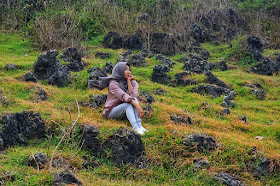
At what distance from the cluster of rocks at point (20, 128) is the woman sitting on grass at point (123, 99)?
1.33m

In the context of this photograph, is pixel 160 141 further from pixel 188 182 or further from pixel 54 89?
pixel 54 89

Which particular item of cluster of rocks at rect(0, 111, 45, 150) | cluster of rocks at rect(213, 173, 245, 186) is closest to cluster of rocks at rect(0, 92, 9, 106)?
cluster of rocks at rect(0, 111, 45, 150)

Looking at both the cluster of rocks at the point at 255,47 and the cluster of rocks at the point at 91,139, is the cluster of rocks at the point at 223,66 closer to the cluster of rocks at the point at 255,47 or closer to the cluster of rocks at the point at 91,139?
the cluster of rocks at the point at 255,47

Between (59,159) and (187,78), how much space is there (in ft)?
20.4

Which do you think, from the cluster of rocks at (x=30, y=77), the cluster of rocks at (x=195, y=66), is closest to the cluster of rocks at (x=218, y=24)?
the cluster of rocks at (x=195, y=66)

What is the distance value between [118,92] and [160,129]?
3.62 ft

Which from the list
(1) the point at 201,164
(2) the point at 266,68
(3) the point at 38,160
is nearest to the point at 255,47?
(2) the point at 266,68

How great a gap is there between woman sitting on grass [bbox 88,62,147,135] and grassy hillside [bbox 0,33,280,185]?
0.74 ft

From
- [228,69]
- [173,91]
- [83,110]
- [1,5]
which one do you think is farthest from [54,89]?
[1,5]

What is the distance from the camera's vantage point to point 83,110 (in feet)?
21.7

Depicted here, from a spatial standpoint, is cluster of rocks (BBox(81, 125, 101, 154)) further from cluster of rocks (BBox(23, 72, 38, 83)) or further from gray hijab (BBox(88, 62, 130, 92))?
cluster of rocks (BBox(23, 72, 38, 83))

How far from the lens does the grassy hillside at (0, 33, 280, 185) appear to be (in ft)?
14.8

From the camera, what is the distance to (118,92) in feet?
19.6

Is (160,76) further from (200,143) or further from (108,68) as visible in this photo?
(200,143)
